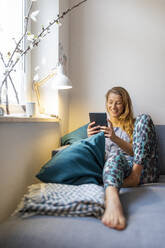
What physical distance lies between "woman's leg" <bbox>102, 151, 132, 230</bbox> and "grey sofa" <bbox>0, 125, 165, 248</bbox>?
0.08ft

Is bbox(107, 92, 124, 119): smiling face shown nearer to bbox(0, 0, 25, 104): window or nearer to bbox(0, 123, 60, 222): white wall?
bbox(0, 123, 60, 222): white wall

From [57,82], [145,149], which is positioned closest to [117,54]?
[57,82]

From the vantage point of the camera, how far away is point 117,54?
6.32 ft

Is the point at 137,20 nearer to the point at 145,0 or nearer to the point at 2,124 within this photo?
the point at 145,0

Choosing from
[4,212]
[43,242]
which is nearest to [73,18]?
[4,212]

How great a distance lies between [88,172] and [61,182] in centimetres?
14

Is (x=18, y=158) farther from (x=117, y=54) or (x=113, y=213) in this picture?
(x=117, y=54)

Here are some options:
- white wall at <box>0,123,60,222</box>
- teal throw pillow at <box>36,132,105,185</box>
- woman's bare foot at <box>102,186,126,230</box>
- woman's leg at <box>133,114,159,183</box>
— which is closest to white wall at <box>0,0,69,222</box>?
white wall at <box>0,123,60,222</box>

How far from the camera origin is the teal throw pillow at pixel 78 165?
107cm

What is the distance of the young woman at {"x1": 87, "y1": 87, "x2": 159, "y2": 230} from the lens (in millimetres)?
858

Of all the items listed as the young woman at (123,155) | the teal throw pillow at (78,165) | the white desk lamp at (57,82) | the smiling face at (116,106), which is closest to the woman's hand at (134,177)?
the young woman at (123,155)

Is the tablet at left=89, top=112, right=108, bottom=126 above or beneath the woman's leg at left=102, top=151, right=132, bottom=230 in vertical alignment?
above

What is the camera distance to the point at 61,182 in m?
1.05

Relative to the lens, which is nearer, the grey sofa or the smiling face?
the grey sofa
